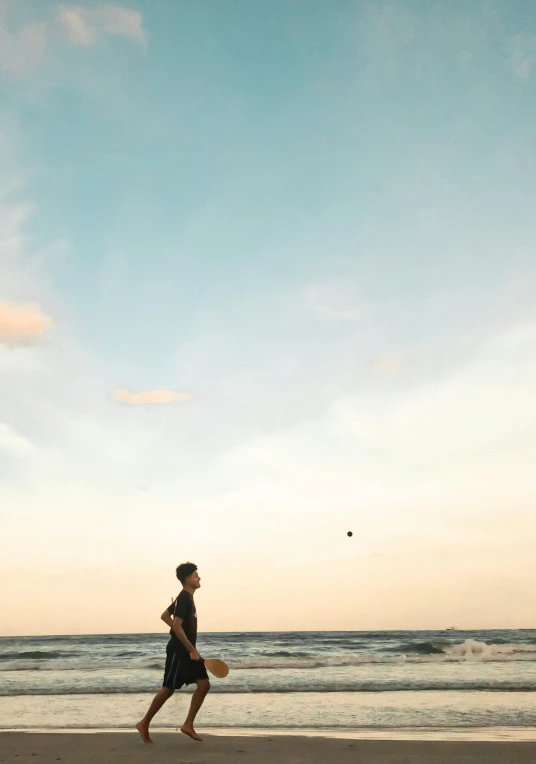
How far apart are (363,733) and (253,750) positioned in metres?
2.17

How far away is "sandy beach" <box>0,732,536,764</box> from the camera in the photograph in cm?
603

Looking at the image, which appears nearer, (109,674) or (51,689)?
(51,689)

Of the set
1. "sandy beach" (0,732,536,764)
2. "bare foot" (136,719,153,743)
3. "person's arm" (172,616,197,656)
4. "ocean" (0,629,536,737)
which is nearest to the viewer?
"sandy beach" (0,732,536,764)

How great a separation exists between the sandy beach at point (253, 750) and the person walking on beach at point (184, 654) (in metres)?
0.39

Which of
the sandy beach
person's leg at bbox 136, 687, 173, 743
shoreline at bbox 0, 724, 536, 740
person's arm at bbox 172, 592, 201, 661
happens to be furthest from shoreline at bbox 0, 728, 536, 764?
person's arm at bbox 172, 592, 201, 661

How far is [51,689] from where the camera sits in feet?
52.6

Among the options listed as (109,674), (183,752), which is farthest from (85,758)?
(109,674)

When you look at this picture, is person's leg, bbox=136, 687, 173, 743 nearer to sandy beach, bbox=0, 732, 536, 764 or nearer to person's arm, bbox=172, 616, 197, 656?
sandy beach, bbox=0, 732, 536, 764

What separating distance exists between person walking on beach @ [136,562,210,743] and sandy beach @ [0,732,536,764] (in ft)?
1.27

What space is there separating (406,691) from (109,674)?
38.5 feet

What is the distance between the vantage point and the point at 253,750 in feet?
21.5

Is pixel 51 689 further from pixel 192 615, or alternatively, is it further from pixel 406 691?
pixel 192 615

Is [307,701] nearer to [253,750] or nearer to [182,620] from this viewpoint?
[253,750]

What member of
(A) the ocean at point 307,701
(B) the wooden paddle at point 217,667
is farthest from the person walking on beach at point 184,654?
(A) the ocean at point 307,701
